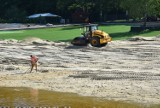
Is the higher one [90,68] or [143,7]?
[143,7]

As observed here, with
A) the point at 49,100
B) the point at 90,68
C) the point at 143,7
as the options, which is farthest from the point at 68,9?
the point at 49,100

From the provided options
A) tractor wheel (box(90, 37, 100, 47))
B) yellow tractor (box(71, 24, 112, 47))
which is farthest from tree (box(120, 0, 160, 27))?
tractor wheel (box(90, 37, 100, 47))

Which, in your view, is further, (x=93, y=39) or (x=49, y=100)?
(x=93, y=39)

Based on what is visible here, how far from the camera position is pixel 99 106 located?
1862cm

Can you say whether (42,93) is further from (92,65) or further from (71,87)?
(92,65)

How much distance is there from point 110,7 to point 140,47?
46.7 m

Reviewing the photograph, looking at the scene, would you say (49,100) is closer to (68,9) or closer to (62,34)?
(62,34)

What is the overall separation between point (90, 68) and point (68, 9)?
56.9 metres

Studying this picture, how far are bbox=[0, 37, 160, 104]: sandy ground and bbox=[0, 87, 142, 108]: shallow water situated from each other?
746 millimetres

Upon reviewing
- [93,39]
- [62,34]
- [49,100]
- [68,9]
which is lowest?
[49,100]

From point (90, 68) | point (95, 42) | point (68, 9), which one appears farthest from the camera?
point (68, 9)

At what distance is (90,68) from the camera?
Answer: 2759cm

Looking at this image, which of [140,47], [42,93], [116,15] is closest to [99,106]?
[42,93]

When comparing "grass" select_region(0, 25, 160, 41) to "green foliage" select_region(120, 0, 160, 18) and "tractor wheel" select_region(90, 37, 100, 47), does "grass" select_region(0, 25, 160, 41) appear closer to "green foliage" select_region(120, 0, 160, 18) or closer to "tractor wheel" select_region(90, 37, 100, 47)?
"green foliage" select_region(120, 0, 160, 18)
